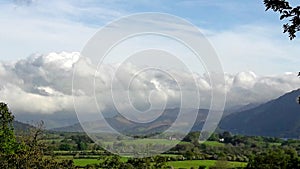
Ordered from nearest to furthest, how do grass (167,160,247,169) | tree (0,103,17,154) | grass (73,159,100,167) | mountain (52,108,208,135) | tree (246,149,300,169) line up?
1. mountain (52,108,208,135)
2. tree (0,103,17,154)
3. tree (246,149,300,169)
4. grass (73,159,100,167)
5. grass (167,160,247,169)

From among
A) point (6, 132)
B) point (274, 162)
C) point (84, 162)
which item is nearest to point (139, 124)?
point (6, 132)

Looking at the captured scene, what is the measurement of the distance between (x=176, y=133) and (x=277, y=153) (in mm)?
42219

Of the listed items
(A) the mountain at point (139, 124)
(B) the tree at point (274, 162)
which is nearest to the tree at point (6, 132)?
(A) the mountain at point (139, 124)

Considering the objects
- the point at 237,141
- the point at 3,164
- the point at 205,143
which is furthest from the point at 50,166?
→ the point at 237,141

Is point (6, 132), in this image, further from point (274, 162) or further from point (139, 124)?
point (274, 162)

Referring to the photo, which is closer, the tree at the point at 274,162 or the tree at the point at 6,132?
the tree at the point at 6,132

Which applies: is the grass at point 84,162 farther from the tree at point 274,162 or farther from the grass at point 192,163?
the tree at point 274,162

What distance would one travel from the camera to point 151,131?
62.0 m

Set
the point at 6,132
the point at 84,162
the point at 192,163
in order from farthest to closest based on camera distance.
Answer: the point at 192,163 < the point at 84,162 < the point at 6,132

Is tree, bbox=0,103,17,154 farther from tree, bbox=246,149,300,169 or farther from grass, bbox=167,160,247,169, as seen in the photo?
tree, bbox=246,149,300,169

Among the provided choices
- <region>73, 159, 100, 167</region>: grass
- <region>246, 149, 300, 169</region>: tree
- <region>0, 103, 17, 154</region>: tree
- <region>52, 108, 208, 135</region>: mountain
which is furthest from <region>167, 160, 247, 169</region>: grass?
<region>0, 103, 17, 154</region>: tree

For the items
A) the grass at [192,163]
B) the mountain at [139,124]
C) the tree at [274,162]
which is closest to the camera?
the mountain at [139,124]

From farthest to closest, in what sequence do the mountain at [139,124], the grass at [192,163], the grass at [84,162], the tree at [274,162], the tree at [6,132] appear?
the grass at [192,163]
the grass at [84,162]
the tree at [274,162]
the tree at [6,132]
the mountain at [139,124]

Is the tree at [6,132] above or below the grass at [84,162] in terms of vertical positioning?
above
